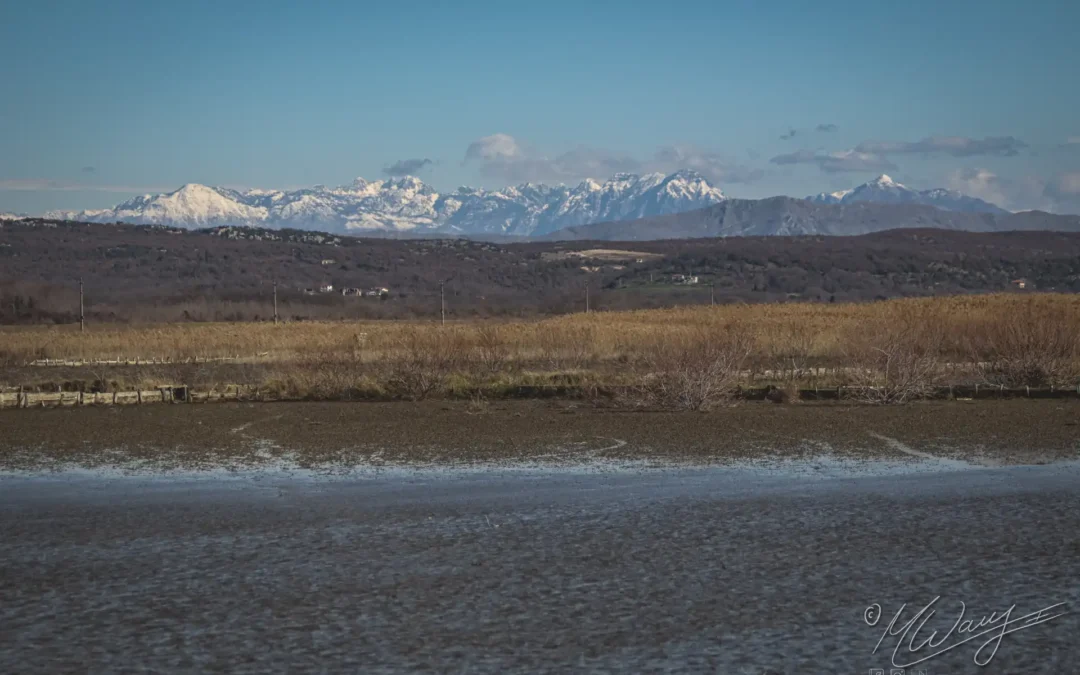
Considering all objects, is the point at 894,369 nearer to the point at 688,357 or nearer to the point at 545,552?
the point at 688,357

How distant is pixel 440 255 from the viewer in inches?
7766

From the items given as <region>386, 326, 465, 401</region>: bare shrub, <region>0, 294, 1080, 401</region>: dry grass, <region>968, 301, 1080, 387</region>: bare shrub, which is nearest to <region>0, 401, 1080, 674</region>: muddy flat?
<region>0, 294, 1080, 401</region>: dry grass

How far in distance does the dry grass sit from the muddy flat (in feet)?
16.2

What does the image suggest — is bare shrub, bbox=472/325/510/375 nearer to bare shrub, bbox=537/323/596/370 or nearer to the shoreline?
bare shrub, bbox=537/323/596/370

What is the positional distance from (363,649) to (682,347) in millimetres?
19278

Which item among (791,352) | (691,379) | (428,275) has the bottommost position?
(691,379)

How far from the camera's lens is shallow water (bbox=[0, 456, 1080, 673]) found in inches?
353

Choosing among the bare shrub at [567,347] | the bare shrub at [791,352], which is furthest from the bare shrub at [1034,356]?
the bare shrub at [567,347]

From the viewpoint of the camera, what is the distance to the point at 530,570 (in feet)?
37.5

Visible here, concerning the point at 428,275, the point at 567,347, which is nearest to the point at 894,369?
the point at 567,347

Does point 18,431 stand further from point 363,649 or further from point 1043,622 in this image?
point 1043,622

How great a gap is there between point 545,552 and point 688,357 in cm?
1410

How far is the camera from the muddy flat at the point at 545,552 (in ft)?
29.7

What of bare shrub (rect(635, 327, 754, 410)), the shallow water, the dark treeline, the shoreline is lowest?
the shallow water
